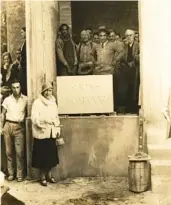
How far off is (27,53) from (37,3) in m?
0.22

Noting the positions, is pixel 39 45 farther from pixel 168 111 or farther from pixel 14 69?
pixel 168 111

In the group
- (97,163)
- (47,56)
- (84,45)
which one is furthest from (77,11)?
(97,163)

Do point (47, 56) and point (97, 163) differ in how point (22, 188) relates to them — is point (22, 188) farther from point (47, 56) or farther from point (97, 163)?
point (47, 56)

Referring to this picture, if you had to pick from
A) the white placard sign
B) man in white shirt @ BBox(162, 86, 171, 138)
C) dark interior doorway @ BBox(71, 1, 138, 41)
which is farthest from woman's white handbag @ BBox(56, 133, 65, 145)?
dark interior doorway @ BBox(71, 1, 138, 41)

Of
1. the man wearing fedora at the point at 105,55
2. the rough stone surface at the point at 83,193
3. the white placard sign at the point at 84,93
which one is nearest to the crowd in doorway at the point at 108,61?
the man wearing fedora at the point at 105,55

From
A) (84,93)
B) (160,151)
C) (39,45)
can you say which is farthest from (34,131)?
(160,151)

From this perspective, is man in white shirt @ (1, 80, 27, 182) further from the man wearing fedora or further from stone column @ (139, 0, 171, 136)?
stone column @ (139, 0, 171, 136)

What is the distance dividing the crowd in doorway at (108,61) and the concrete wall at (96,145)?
0.10 meters

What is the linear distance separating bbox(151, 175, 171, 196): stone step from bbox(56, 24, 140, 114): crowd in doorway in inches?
19.4

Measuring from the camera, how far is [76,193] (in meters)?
1.75

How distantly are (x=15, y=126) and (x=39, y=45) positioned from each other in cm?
38

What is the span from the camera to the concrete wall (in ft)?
6.69

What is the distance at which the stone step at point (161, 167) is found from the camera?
1533 mm

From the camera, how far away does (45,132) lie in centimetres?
194
